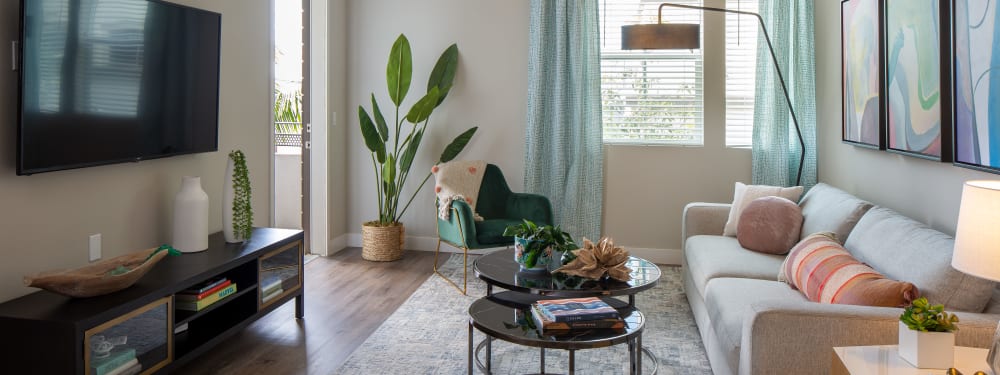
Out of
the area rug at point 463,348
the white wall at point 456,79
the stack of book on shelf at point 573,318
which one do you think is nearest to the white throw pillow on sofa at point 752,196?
the area rug at point 463,348

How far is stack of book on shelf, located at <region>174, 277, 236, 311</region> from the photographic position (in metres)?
3.11

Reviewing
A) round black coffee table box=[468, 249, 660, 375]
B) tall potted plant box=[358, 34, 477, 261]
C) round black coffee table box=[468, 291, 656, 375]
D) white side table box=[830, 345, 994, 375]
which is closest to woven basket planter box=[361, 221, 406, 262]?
tall potted plant box=[358, 34, 477, 261]

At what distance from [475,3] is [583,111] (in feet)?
3.84

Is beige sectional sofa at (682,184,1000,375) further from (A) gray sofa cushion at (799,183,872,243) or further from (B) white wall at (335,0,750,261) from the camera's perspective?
(B) white wall at (335,0,750,261)

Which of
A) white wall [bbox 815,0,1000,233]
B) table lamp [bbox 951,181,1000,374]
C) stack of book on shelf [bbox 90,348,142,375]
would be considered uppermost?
white wall [bbox 815,0,1000,233]

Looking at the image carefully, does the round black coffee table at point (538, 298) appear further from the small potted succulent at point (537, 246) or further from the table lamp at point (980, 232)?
the table lamp at point (980, 232)

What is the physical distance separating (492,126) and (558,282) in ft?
9.08

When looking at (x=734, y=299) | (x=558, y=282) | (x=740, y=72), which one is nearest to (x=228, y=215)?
(x=558, y=282)

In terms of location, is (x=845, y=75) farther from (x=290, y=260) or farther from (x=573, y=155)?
(x=290, y=260)

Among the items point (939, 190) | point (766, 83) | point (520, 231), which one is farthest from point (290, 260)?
→ point (766, 83)

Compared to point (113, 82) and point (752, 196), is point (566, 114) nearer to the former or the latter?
point (752, 196)

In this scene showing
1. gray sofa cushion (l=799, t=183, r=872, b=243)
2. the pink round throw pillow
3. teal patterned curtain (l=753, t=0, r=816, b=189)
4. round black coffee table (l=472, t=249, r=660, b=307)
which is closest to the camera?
round black coffee table (l=472, t=249, r=660, b=307)

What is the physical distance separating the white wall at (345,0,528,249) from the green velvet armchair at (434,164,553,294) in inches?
17.2

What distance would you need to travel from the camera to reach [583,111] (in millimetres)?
5449
